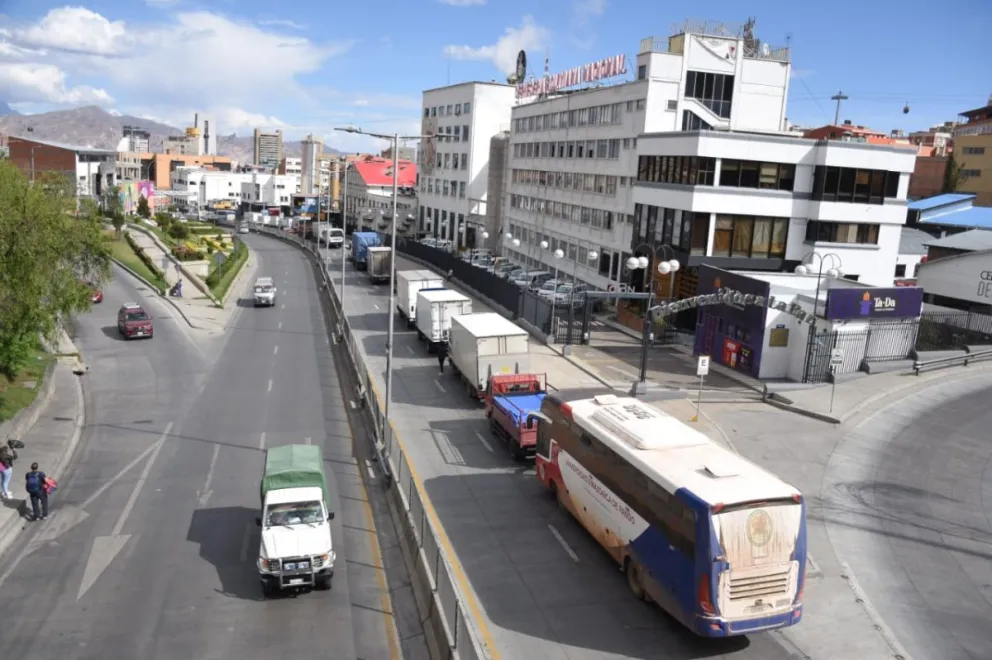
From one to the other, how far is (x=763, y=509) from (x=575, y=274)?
49060 mm

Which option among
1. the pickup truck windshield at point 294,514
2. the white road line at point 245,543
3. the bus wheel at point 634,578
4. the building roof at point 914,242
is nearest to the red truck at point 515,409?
the bus wheel at point 634,578

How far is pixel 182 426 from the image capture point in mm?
27250

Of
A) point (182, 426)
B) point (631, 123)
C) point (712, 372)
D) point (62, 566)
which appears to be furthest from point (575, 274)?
point (62, 566)

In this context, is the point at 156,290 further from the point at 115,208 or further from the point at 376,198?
the point at 376,198

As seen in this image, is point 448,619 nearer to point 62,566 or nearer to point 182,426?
point 62,566

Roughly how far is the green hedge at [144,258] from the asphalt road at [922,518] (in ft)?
167

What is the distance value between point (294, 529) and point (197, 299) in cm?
4338

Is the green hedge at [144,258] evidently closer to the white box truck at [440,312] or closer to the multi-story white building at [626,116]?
the multi-story white building at [626,116]

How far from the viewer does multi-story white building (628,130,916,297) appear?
141 ft

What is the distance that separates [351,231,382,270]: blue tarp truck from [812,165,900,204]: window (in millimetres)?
41079

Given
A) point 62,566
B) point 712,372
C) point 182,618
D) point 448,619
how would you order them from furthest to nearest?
point 712,372 → point 62,566 → point 182,618 → point 448,619

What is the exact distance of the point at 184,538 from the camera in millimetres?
18250

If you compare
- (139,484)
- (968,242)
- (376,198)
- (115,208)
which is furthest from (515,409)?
(376,198)

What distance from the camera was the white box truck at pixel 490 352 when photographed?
2947 centimetres
